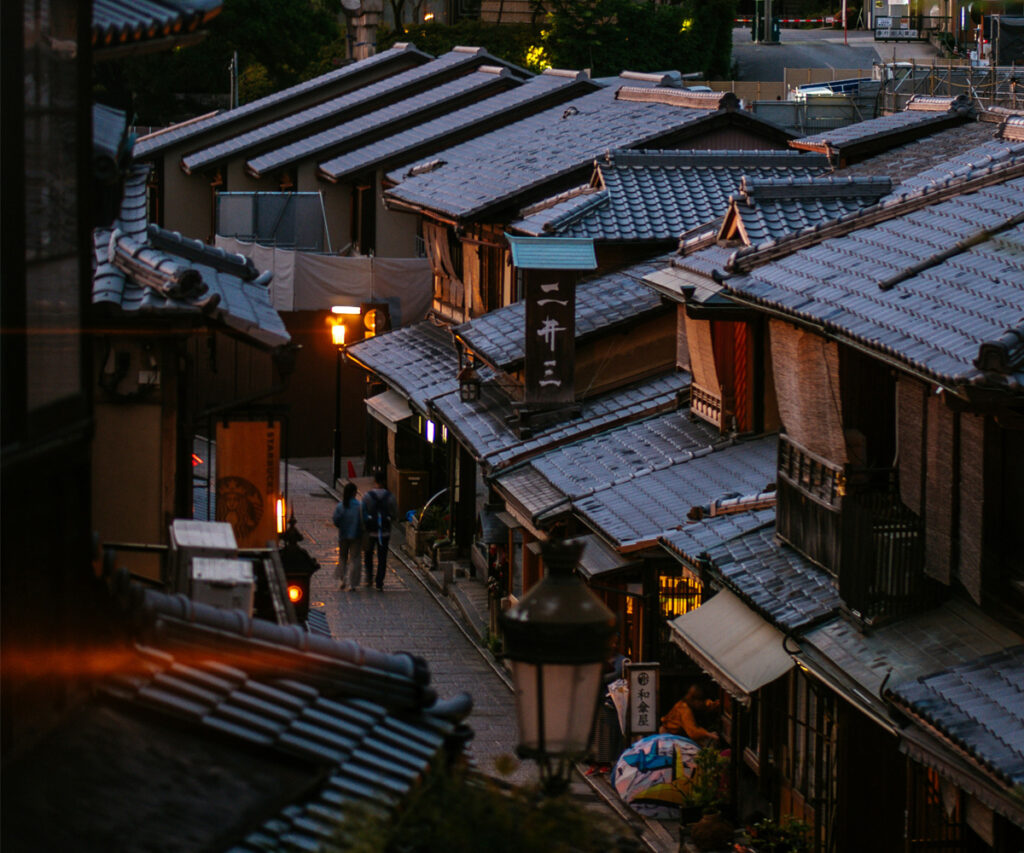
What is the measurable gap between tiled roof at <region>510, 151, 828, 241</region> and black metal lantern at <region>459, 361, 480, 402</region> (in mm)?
3126

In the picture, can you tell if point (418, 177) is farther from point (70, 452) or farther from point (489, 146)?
point (70, 452)

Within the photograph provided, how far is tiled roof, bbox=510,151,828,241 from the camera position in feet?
95.2

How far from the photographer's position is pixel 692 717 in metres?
21.5

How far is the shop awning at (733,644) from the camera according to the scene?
16.4 metres

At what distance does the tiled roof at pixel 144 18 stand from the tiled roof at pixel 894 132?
21.8 m

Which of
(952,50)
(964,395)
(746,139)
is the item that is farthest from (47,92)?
(952,50)

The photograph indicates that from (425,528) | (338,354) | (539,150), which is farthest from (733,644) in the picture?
(338,354)

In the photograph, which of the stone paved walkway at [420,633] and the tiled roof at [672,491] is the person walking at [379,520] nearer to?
the stone paved walkway at [420,633]

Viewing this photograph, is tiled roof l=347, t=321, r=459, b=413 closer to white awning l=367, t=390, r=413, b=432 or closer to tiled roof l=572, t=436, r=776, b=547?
white awning l=367, t=390, r=413, b=432

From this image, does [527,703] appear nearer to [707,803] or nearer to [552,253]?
[707,803]

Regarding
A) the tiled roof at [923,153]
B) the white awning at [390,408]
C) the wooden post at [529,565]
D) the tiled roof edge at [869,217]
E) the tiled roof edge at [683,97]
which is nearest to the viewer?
the tiled roof edge at [869,217]

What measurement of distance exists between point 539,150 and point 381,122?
1081 centimetres

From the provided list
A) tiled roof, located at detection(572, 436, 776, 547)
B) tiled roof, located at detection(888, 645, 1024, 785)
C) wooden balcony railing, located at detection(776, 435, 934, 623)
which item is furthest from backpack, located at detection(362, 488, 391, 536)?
tiled roof, located at detection(888, 645, 1024, 785)

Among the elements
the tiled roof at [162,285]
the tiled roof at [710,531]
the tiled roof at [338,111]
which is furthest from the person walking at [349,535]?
the tiled roof at [338,111]
